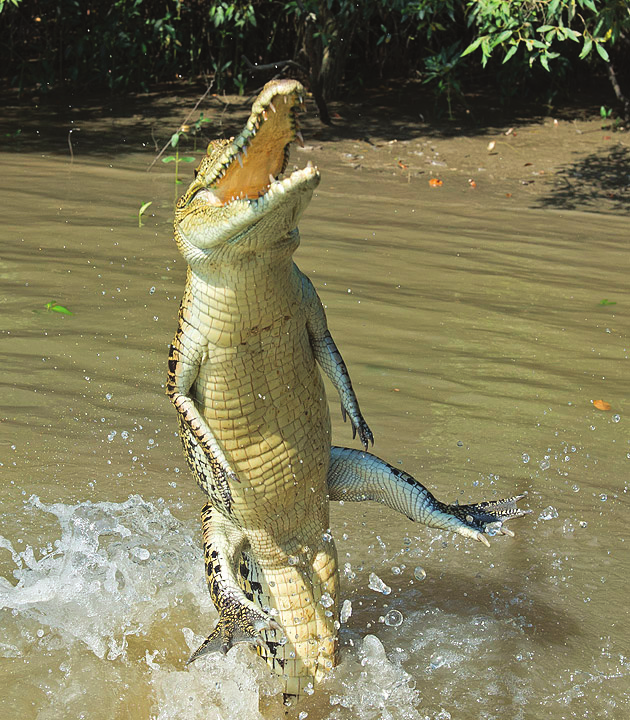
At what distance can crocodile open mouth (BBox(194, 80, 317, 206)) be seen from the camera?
2051 millimetres

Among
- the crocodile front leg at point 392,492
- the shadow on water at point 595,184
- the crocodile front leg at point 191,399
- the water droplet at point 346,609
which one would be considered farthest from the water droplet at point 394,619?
the shadow on water at point 595,184

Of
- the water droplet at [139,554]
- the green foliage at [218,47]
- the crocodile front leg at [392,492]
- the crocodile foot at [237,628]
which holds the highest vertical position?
the green foliage at [218,47]

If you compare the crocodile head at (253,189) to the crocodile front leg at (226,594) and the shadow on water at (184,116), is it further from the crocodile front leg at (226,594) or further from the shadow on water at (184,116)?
the shadow on water at (184,116)

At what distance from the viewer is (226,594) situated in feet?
8.86

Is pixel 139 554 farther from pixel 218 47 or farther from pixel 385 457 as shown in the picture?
pixel 218 47

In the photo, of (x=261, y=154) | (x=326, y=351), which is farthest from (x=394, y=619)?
(x=261, y=154)

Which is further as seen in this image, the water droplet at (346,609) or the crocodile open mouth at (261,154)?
the water droplet at (346,609)

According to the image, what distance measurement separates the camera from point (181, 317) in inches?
102

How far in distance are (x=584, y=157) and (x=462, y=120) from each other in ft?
6.62

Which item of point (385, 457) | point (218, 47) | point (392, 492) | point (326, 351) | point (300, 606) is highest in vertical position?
point (218, 47)

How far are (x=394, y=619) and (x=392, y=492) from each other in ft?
1.99

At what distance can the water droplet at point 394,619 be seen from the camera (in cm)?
330

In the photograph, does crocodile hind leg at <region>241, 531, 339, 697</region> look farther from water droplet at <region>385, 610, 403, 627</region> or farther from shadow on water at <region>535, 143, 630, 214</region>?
shadow on water at <region>535, 143, 630, 214</region>

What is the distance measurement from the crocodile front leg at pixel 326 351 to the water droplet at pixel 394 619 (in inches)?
30.0
